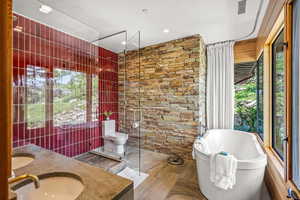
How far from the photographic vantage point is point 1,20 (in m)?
0.34

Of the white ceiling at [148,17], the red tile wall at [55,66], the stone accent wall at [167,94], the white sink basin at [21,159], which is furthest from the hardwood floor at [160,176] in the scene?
the white ceiling at [148,17]

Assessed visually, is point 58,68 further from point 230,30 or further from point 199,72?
point 230,30

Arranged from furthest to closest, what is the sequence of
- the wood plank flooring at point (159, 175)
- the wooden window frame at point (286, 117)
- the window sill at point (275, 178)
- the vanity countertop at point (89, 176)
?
the wood plank flooring at point (159, 175) < the window sill at point (275, 178) < the wooden window frame at point (286, 117) < the vanity countertop at point (89, 176)

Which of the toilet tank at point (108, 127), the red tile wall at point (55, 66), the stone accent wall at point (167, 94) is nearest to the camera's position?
the red tile wall at point (55, 66)

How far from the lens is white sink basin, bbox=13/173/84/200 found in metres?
0.91

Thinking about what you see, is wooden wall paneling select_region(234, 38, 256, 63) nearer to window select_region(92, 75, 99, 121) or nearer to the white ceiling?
the white ceiling

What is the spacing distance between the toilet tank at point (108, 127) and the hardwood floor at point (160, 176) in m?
0.56

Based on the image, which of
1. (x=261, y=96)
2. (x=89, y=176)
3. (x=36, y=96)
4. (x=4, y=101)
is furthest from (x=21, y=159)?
(x=261, y=96)

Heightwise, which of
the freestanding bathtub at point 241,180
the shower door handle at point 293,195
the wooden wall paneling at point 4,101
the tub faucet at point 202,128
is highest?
the wooden wall paneling at point 4,101

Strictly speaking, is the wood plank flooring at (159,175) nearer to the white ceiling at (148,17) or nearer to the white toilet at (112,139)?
the white toilet at (112,139)

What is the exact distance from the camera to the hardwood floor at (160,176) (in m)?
1.98

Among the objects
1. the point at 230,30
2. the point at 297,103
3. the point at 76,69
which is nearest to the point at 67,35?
the point at 76,69

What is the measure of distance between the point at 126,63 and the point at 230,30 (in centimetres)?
249

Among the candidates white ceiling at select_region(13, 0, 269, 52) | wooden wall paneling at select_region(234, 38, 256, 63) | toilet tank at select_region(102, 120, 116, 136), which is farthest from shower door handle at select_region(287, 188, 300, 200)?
toilet tank at select_region(102, 120, 116, 136)
